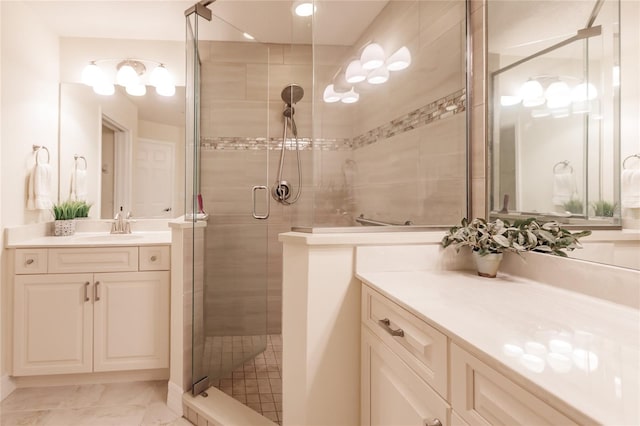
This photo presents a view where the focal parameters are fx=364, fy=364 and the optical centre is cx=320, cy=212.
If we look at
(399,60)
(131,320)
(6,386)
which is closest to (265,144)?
(399,60)

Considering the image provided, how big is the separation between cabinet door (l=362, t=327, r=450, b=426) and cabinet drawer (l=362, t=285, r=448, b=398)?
3 cm

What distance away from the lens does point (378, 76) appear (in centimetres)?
188

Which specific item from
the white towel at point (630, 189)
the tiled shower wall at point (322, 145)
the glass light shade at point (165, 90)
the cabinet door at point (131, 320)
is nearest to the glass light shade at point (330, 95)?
the tiled shower wall at point (322, 145)

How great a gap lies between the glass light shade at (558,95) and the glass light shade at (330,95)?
2.79ft

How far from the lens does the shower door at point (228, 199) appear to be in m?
2.07

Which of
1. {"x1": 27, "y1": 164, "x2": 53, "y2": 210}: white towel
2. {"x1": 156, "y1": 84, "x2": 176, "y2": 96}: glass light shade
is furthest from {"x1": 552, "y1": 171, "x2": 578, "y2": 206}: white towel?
{"x1": 27, "y1": 164, "x2": 53, "y2": 210}: white towel

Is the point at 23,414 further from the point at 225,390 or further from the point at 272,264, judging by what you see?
the point at 272,264

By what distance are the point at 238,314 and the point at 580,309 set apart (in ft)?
6.00

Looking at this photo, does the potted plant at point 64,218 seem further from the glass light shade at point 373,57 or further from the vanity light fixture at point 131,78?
the glass light shade at point 373,57

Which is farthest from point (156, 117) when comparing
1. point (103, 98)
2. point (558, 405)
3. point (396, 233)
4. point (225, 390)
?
point (558, 405)

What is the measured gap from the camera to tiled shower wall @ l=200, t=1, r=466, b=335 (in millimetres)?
1661

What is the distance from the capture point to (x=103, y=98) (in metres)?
2.72

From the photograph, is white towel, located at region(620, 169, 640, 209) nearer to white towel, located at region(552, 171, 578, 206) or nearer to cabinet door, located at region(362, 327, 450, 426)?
white towel, located at region(552, 171, 578, 206)

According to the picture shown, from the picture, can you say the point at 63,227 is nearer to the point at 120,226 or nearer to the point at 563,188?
the point at 120,226
